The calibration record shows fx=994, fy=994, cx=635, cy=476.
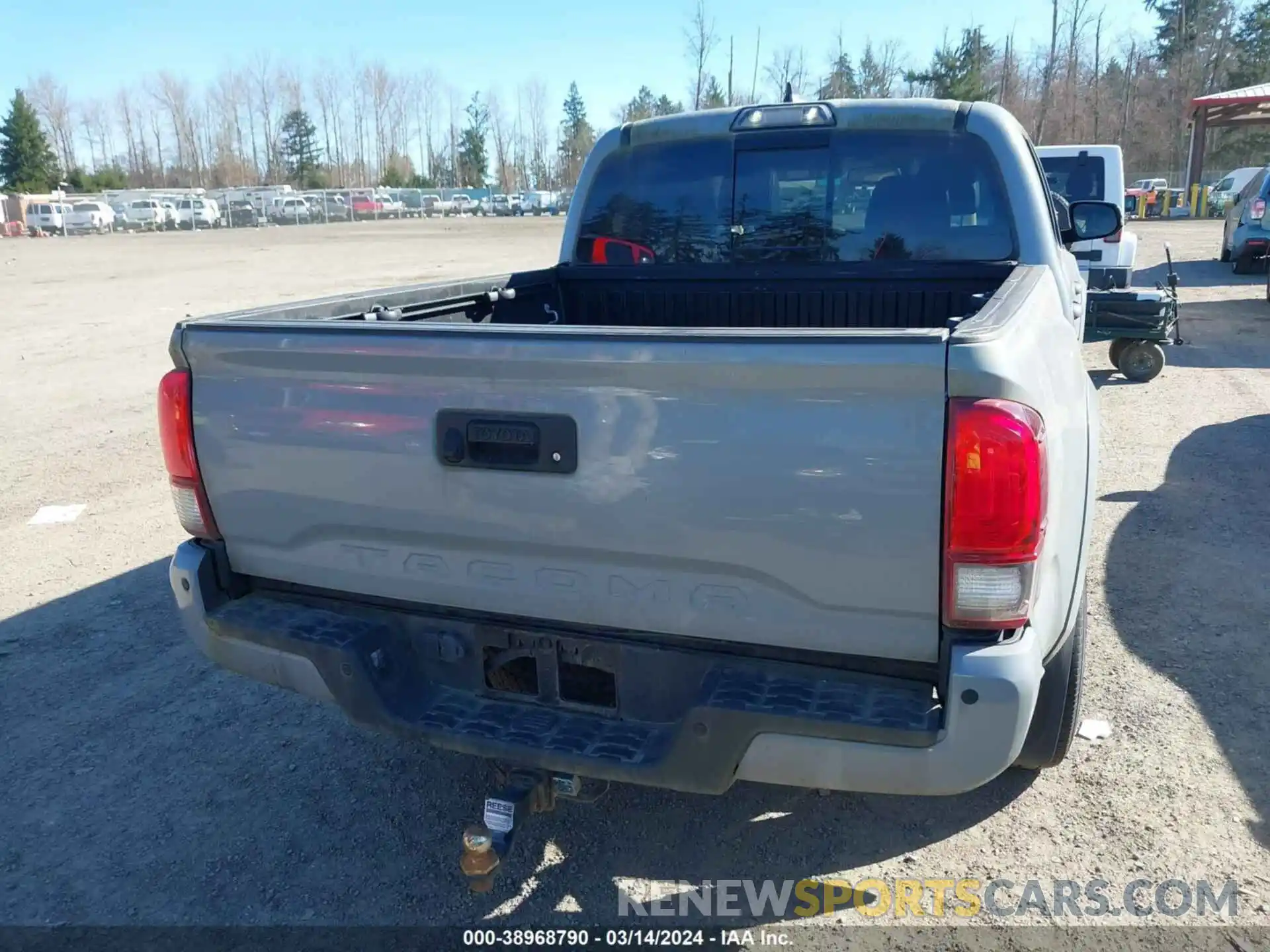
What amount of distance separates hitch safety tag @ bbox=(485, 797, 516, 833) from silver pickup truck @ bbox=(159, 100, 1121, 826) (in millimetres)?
143

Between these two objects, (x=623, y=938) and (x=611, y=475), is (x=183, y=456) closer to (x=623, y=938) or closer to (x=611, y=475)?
(x=611, y=475)

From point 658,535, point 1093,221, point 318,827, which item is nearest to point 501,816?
point 658,535

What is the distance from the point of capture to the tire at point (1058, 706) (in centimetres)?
283

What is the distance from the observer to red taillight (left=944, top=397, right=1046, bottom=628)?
208 cm

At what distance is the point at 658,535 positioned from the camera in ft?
7.80

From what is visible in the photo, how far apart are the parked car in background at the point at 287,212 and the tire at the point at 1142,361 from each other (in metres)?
61.5

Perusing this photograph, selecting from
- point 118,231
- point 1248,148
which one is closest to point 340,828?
point 118,231

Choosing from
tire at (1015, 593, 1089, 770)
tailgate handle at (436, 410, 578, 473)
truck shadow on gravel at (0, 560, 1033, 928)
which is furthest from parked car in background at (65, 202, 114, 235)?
tire at (1015, 593, 1089, 770)

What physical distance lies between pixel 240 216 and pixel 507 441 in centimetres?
6571

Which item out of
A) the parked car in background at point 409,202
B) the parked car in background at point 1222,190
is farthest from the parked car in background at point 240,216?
the parked car in background at point 1222,190

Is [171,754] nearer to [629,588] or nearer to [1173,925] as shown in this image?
[629,588]

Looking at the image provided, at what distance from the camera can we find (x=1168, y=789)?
3.31 m

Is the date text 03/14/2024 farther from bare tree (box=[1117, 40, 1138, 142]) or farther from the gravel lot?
bare tree (box=[1117, 40, 1138, 142])

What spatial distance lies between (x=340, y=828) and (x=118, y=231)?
63.1 m
